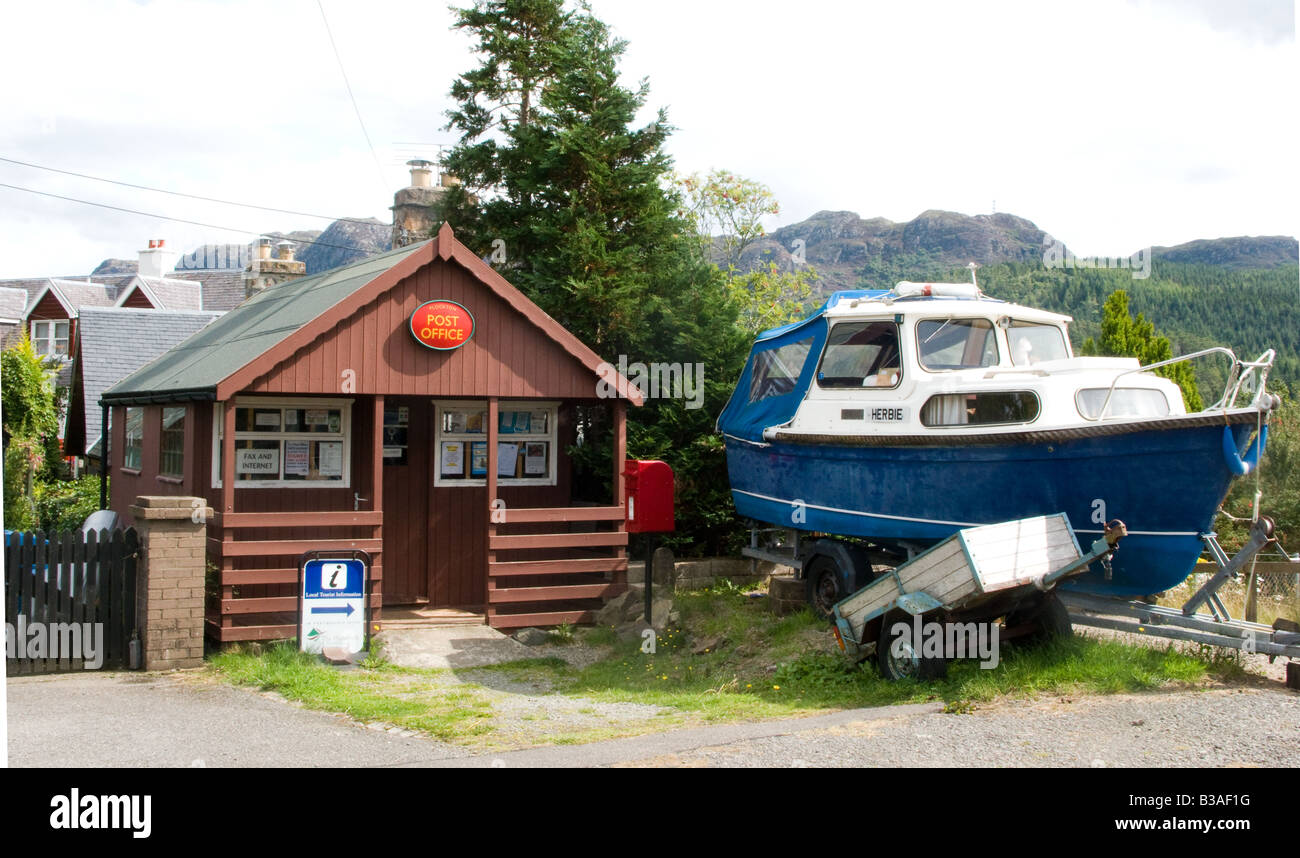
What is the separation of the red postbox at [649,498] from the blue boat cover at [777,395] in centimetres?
115

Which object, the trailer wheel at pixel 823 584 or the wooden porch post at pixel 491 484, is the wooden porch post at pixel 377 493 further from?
the trailer wheel at pixel 823 584

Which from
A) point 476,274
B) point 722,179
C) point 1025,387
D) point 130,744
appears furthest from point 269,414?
point 722,179

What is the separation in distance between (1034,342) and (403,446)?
759 centimetres

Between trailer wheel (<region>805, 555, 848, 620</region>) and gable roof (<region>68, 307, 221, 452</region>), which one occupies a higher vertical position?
gable roof (<region>68, 307, 221, 452</region>)

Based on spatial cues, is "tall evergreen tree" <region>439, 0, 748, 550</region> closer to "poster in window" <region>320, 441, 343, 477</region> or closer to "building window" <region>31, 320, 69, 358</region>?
"poster in window" <region>320, 441, 343, 477</region>

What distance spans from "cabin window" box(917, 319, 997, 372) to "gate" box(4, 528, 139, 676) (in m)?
8.21

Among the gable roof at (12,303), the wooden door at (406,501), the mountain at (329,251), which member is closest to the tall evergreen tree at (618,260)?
the wooden door at (406,501)

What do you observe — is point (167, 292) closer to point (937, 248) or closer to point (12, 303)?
point (12, 303)

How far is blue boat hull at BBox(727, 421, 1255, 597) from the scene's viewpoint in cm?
882

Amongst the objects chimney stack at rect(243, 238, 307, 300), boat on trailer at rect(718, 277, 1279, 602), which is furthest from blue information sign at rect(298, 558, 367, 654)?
chimney stack at rect(243, 238, 307, 300)

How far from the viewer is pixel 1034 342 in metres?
11.5

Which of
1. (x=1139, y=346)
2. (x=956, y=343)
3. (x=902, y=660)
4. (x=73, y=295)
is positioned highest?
(x=73, y=295)

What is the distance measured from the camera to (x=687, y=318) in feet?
51.2

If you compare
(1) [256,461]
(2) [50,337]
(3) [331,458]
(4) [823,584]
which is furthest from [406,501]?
(2) [50,337]
